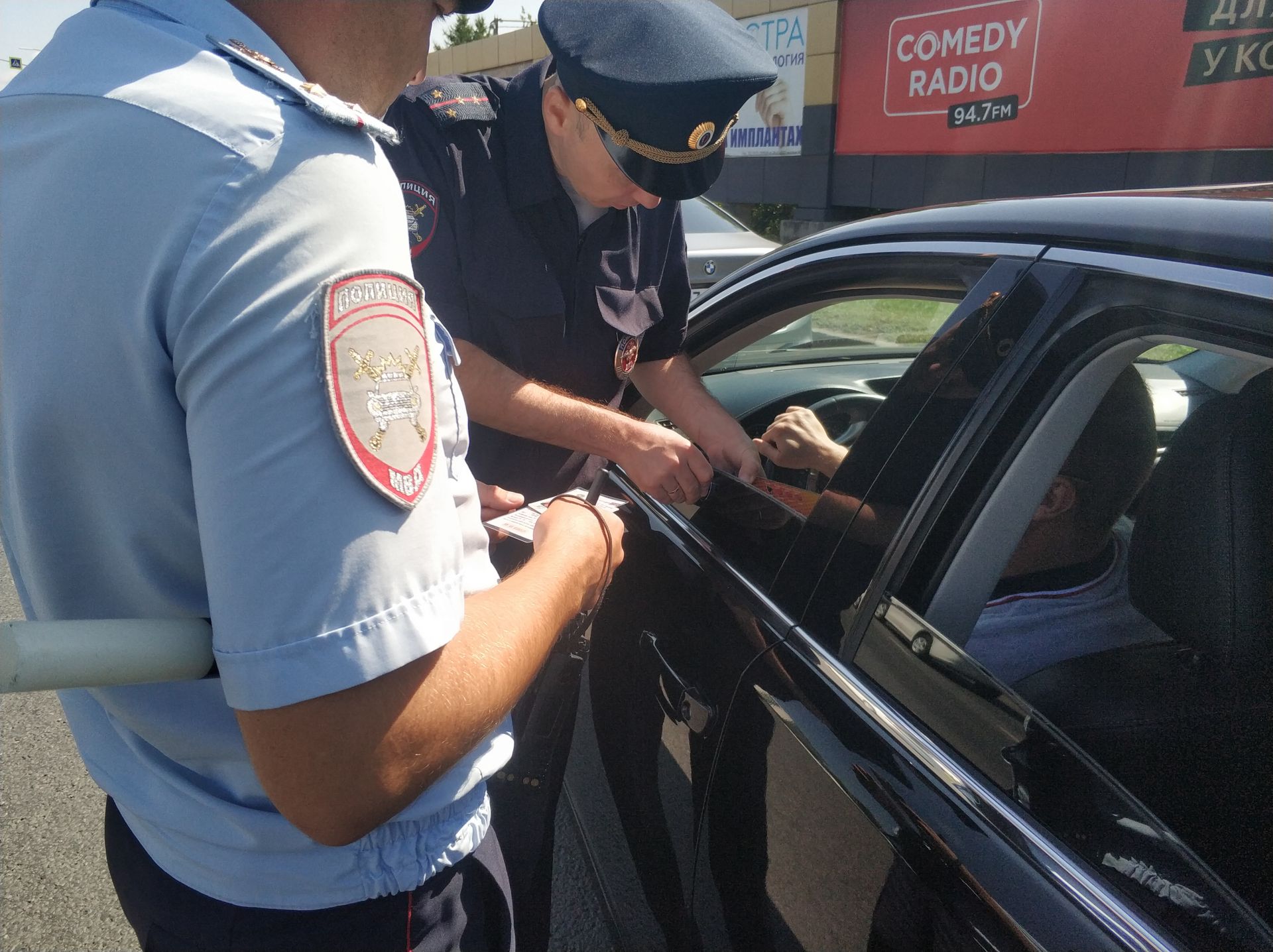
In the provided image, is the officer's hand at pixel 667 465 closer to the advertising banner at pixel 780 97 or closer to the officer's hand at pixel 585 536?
the officer's hand at pixel 585 536

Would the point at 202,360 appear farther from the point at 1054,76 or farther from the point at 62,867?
the point at 1054,76

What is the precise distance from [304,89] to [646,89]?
1000 mm

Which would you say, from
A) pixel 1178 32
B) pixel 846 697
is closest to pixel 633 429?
pixel 846 697

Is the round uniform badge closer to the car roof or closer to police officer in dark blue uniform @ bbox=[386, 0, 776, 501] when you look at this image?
police officer in dark blue uniform @ bbox=[386, 0, 776, 501]

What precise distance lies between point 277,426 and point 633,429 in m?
1.11

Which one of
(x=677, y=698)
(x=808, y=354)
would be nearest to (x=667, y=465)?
(x=677, y=698)

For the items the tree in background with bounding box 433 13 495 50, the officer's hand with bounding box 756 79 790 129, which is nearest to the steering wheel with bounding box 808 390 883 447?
the officer's hand with bounding box 756 79 790 129

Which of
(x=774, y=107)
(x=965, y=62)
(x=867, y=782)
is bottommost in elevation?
(x=867, y=782)

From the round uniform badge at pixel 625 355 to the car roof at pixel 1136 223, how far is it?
73cm

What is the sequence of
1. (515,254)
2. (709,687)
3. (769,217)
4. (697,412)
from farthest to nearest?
(769,217) < (697,412) < (515,254) < (709,687)

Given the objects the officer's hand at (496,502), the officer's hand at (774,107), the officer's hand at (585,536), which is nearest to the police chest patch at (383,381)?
the officer's hand at (585,536)

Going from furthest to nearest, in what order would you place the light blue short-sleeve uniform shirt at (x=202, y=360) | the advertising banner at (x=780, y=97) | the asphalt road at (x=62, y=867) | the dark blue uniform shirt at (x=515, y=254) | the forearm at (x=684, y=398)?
1. the advertising banner at (x=780, y=97)
2. the asphalt road at (x=62, y=867)
3. the forearm at (x=684, y=398)
4. the dark blue uniform shirt at (x=515, y=254)
5. the light blue short-sleeve uniform shirt at (x=202, y=360)

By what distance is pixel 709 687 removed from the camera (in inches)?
51.9

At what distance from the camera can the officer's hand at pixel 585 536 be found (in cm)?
110
